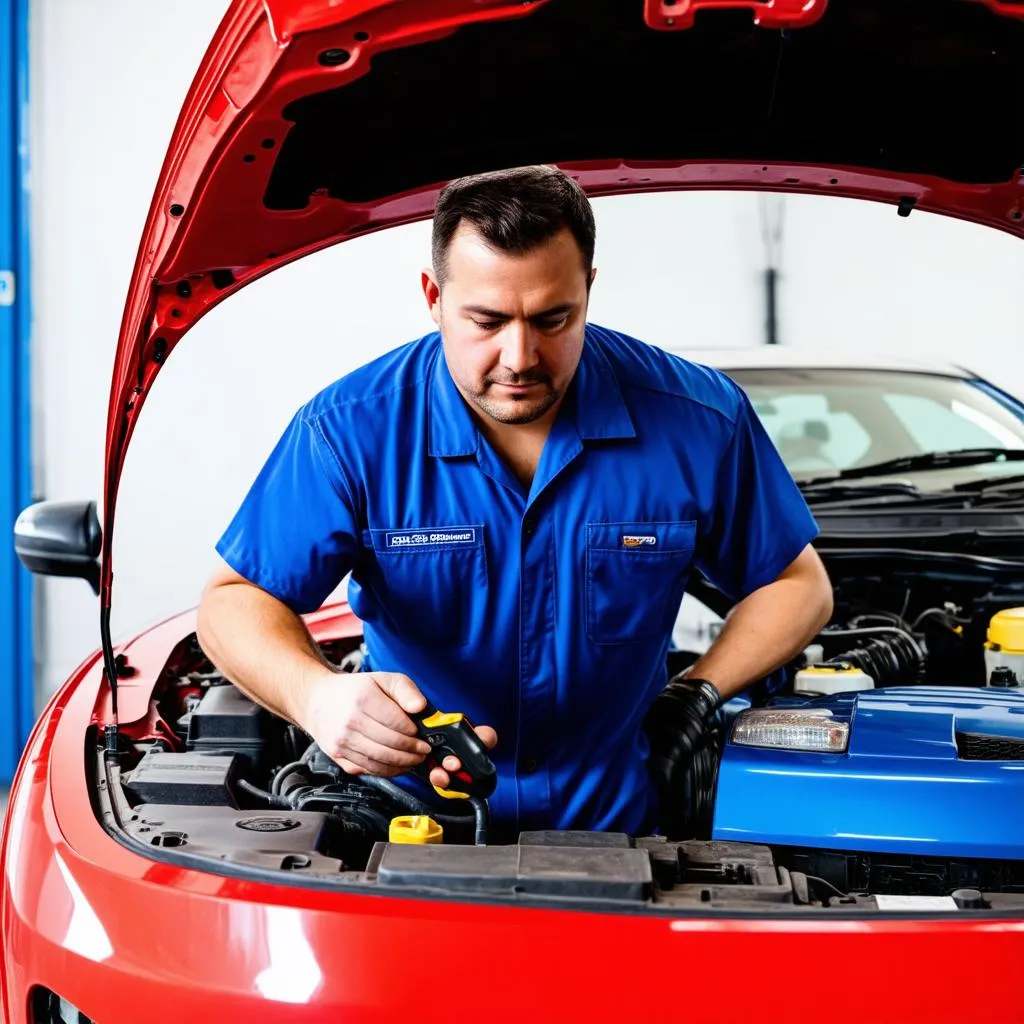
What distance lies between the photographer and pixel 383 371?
75.2 inches

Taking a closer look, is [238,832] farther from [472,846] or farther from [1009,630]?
→ [1009,630]

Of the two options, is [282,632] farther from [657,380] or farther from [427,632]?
[657,380]

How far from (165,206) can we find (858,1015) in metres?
1.08

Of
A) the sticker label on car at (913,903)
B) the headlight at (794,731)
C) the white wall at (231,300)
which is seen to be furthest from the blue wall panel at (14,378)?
the sticker label on car at (913,903)

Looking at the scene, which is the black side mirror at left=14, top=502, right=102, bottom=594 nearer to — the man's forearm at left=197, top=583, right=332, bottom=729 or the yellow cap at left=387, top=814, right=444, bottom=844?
the man's forearm at left=197, top=583, right=332, bottom=729

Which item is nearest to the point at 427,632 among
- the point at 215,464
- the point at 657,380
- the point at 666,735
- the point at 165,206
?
the point at 666,735

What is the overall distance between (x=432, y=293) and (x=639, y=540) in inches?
17.8

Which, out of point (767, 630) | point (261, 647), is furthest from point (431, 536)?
point (767, 630)

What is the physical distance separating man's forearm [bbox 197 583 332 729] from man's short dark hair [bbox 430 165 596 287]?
0.51 meters

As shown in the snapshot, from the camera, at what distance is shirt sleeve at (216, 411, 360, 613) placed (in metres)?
1.78

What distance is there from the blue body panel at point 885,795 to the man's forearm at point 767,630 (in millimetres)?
259

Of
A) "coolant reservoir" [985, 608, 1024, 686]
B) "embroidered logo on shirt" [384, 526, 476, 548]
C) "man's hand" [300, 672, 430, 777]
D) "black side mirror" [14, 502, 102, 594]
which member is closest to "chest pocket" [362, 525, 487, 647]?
"embroidered logo on shirt" [384, 526, 476, 548]

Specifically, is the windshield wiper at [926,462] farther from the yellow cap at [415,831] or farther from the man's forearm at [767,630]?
the yellow cap at [415,831]

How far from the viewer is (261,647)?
1.70m
